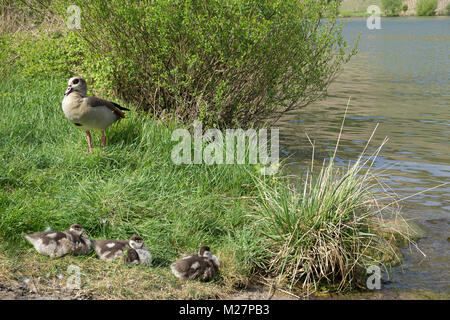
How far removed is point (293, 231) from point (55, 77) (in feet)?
23.9

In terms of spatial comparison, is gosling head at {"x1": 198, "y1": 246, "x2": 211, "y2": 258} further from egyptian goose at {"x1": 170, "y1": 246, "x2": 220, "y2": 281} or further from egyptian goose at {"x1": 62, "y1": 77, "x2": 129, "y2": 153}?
egyptian goose at {"x1": 62, "y1": 77, "x2": 129, "y2": 153}

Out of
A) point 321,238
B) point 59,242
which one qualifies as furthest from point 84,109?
point 321,238

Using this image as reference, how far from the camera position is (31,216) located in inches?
261

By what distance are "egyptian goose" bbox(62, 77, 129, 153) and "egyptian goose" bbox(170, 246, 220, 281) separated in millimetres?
2747

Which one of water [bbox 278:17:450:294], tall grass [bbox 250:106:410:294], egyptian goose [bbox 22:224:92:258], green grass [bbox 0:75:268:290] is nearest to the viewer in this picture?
egyptian goose [bbox 22:224:92:258]

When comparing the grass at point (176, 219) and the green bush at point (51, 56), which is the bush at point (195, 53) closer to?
the green bush at point (51, 56)

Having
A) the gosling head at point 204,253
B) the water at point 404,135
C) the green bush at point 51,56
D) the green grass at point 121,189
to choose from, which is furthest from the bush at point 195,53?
the gosling head at point 204,253

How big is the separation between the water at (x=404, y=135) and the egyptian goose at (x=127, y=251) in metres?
2.94

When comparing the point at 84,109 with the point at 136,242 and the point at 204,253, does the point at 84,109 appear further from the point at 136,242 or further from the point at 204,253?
the point at 204,253

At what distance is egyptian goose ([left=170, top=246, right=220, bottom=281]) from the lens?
6.18 m

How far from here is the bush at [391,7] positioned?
338ft

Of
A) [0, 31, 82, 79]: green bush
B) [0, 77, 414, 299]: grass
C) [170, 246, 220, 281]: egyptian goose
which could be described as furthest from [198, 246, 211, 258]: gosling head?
[0, 31, 82, 79]: green bush

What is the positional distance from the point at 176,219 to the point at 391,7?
105 metres

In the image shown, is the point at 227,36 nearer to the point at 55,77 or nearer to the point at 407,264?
the point at 55,77
